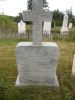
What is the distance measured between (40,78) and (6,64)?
225cm

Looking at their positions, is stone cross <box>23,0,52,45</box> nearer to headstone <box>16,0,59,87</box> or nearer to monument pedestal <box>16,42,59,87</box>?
headstone <box>16,0,59,87</box>

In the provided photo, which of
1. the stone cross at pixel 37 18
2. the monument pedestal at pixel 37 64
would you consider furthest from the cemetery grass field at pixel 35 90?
the stone cross at pixel 37 18

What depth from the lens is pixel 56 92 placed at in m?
5.62

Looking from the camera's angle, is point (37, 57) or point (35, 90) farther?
point (37, 57)

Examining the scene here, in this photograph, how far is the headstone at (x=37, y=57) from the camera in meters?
5.71

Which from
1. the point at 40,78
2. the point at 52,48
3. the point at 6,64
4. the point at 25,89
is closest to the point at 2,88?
the point at 25,89

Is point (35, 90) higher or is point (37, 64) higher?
point (37, 64)

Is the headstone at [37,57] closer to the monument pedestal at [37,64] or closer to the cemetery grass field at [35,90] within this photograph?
the monument pedestal at [37,64]

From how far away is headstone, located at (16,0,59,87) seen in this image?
571cm

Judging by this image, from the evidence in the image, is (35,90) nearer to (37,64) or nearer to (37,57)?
(37,64)

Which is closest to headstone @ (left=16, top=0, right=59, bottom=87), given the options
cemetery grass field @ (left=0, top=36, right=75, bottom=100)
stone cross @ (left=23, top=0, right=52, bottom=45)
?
stone cross @ (left=23, top=0, right=52, bottom=45)

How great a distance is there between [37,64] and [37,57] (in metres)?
0.17

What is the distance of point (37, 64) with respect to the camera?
230 inches

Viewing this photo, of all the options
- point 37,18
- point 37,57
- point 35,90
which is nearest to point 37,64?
point 37,57
